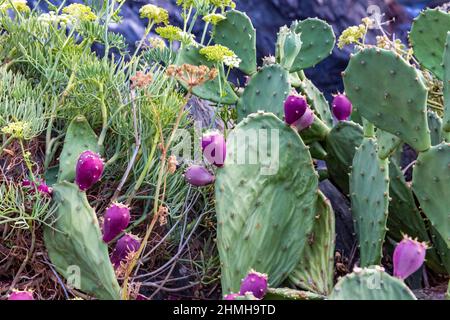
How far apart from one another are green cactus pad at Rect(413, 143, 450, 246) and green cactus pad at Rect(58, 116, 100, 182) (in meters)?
0.83

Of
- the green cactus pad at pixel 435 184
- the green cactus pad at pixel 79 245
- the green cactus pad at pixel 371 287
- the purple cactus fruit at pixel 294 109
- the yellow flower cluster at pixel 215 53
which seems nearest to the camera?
the green cactus pad at pixel 371 287

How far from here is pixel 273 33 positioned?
3.79m

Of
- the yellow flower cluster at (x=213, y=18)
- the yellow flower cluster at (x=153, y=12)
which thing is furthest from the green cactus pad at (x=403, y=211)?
the yellow flower cluster at (x=153, y=12)

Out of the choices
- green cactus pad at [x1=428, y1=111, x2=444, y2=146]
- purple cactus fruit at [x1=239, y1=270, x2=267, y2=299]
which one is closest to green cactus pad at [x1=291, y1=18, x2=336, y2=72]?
green cactus pad at [x1=428, y1=111, x2=444, y2=146]

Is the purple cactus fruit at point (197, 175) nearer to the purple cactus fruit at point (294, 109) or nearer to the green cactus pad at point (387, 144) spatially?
the purple cactus fruit at point (294, 109)

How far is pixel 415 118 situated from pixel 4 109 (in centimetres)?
102

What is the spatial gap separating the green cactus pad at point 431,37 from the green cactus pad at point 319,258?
0.59 metres

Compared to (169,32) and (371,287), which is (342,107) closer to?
(169,32)

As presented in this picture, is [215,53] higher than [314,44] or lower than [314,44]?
lower

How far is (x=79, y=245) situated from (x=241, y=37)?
1.01 metres

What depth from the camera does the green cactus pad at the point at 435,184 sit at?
5.68ft

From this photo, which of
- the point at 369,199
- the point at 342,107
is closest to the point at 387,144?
the point at 369,199

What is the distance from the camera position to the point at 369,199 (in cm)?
196

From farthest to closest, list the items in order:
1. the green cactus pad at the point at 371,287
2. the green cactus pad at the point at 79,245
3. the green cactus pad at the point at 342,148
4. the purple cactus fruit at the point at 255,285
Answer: the green cactus pad at the point at 342,148
the green cactus pad at the point at 79,245
the purple cactus fruit at the point at 255,285
the green cactus pad at the point at 371,287
